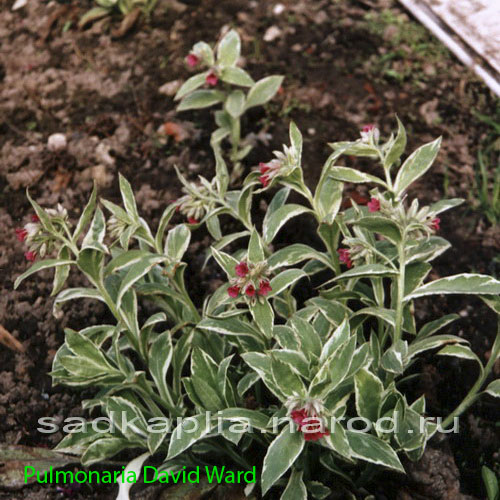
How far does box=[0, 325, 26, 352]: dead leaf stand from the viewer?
89.5 inches

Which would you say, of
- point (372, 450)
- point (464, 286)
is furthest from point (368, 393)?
point (464, 286)

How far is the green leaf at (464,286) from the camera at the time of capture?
1600 millimetres

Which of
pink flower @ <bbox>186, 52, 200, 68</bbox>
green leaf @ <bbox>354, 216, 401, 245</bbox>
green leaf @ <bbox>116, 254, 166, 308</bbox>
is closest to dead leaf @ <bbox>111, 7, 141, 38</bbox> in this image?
pink flower @ <bbox>186, 52, 200, 68</bbox>

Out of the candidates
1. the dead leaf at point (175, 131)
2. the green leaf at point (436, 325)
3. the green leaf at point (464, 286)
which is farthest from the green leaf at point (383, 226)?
the dead leaf at point (175, 131)

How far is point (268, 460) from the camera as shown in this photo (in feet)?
4.81

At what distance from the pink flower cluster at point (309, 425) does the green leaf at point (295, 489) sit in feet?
0.95

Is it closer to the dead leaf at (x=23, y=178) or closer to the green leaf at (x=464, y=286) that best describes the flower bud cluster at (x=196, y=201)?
the green leaf at (x=464, y=286)

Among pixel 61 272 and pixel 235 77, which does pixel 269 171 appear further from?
pixel 235 77

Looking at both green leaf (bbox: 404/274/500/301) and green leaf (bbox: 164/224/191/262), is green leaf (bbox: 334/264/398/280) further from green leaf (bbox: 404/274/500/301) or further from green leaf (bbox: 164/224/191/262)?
green leaf (bbox: 164/224/191/262)

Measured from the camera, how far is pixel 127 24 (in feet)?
11.2

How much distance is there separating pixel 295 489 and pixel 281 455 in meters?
0.26

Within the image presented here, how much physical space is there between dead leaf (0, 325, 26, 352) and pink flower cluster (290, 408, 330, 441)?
123cm

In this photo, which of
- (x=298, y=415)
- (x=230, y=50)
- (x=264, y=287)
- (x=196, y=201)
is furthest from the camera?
(x=230, y=50)

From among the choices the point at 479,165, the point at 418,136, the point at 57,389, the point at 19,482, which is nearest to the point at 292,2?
the point at 418,136
